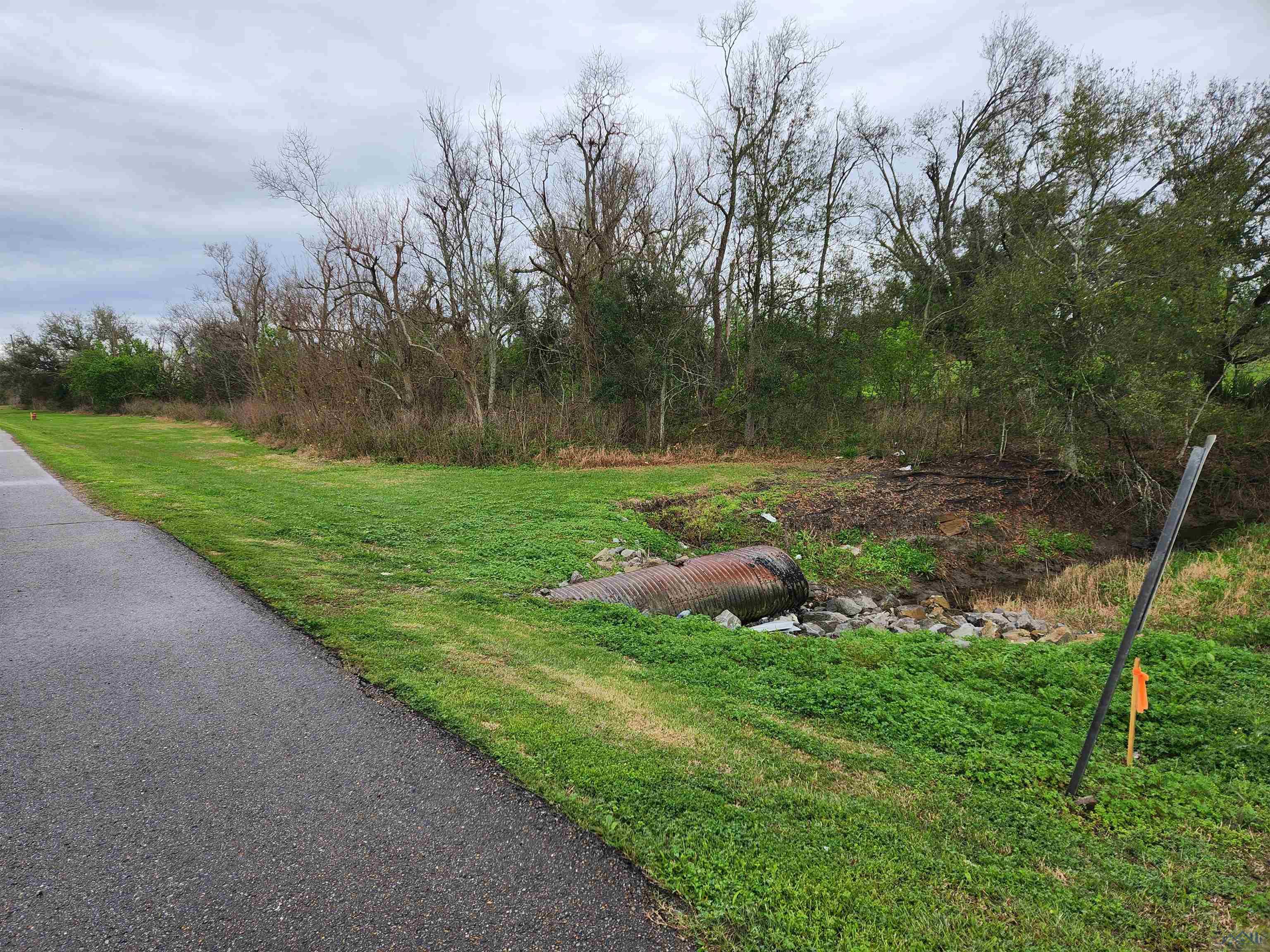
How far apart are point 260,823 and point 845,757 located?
2.94 m

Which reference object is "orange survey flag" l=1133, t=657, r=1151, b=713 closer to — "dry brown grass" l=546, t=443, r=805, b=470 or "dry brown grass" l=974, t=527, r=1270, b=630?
"dry brown grass" l=974, t=527, r=1270, b=630

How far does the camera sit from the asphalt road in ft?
7.23

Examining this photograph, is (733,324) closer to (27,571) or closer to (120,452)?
(27,571)

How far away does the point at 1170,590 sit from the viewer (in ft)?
23.2

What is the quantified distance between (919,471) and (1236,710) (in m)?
10.9

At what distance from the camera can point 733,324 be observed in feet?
70.8

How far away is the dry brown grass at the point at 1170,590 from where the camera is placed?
6250 mm

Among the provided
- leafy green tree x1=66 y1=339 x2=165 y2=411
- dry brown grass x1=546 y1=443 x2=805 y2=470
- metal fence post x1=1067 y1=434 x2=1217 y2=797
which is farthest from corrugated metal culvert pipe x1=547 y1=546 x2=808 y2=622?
leafy green tree x1=66 y1=339 x2=165 y2=411

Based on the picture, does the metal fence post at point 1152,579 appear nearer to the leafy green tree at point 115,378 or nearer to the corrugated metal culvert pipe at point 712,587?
the corrugated metal culvert pipe at point 712,587

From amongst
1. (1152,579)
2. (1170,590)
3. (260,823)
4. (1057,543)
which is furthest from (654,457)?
(260,823)

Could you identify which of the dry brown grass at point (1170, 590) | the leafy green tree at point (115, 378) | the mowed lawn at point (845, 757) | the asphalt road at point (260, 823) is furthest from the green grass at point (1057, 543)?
the leafy green tree at point (115, 378)

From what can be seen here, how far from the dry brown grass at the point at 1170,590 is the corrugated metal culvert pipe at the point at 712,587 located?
2.85 m

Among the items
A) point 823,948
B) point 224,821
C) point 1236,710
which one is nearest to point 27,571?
point 224,821

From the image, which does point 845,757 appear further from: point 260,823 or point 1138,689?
point 260,823
